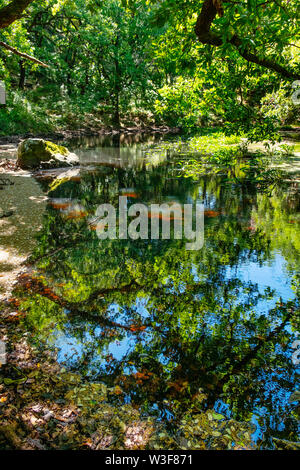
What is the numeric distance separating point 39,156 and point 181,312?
499 inches

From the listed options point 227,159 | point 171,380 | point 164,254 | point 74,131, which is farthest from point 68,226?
point 74,131

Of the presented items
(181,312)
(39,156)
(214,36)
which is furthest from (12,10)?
(39,156)

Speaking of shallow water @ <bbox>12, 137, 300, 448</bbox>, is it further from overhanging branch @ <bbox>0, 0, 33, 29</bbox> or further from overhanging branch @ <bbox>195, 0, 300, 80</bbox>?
overhanging branch @ <bbox>0, 0, 33, 29</bbox>

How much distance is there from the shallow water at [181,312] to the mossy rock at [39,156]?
6341mm

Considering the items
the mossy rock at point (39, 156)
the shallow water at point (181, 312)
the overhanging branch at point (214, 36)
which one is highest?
the overhanging branch at point (214, 36)

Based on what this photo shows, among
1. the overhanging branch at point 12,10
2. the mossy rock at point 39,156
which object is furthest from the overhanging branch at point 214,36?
the mossy rock at point 39,156

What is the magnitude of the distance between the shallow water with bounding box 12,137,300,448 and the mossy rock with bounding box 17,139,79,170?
6341mm

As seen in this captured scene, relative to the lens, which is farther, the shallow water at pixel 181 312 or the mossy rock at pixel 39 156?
the mossy rock at pixel 39 156

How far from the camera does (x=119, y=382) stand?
3654 millimetres

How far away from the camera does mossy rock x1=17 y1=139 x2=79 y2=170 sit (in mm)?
14883

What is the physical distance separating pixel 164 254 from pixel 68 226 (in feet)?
9.80

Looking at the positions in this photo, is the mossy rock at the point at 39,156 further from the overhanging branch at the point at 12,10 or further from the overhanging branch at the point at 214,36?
the overhanging branch at the point at 214,36

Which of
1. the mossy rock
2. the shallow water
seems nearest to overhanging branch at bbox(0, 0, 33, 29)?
the shallow water

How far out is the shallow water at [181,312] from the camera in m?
3.59
